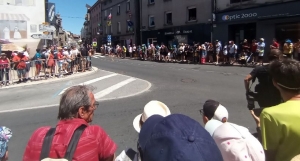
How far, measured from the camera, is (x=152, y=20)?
36750 millimetres

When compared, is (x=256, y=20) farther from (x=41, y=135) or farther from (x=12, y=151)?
(x=41, y=135)

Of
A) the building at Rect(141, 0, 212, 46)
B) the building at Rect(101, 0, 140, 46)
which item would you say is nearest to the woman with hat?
the building at Rect(141, 0, 212, 46)

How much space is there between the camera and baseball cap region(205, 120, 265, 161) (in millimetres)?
1985

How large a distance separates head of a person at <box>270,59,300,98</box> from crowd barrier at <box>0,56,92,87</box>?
13.8m

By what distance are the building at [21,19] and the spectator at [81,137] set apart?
30.6 m

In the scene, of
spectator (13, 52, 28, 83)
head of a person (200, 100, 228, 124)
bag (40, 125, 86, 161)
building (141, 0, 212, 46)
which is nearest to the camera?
bag (40, 125, 86, 161)

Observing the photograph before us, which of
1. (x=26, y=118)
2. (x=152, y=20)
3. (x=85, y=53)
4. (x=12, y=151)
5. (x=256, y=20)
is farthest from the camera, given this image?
(x=152, y=20)

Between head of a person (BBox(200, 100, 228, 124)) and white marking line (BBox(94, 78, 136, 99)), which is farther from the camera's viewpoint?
white marking line (BBox(94, 78, 136, 99))

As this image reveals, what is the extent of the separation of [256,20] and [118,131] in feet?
64.8

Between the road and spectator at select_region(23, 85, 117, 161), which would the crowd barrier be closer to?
the road

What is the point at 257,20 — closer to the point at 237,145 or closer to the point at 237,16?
the point at 237,16

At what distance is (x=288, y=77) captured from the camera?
8.35 feet

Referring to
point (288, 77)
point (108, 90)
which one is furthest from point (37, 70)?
point (288, 77)

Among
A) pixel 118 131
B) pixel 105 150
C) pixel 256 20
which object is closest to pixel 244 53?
pixel 256 20
